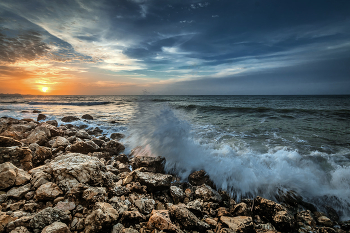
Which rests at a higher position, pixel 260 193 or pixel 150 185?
pixel 150 185

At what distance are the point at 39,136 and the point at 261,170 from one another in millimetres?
8251

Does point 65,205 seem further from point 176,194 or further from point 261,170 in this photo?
point 261,170

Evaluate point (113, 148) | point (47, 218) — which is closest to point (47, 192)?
point (47, 218)

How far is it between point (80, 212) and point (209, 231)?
220 centimetres

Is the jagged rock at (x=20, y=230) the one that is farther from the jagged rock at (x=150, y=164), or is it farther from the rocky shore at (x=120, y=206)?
the jagged rock at (x=150, y=164)

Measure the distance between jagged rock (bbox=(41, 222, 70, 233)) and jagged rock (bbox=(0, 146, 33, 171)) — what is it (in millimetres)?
2383

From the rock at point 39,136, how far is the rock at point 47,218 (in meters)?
5.01

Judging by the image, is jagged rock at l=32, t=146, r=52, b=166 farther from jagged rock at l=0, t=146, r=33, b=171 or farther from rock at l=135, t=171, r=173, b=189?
rock at l=135, t=171, r=173, b=189

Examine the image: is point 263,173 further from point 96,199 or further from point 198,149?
point 96,199

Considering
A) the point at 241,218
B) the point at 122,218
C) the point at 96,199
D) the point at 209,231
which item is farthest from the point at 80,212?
the point at 241,218

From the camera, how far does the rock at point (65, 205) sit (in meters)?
2.49

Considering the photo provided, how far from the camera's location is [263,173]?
14.3ft

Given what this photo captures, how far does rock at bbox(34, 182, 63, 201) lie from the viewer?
2.63 m

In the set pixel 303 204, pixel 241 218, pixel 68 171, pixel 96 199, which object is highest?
pixel 68 171
